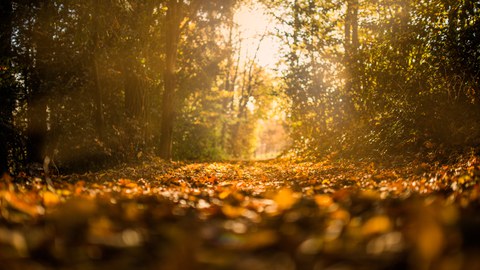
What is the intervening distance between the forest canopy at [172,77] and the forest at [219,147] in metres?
0.05

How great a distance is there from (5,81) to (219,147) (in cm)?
1797

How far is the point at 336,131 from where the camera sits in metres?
15.9

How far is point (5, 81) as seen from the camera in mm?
8602

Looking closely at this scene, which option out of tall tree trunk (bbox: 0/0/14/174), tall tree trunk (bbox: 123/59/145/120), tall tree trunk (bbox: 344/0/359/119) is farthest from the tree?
tall tree trunk (bbox: 344/0/359/119)

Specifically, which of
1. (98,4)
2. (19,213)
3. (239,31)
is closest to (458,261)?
(19,213)

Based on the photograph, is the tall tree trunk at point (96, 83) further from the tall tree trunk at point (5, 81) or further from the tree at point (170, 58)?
the tree at point (170, 58)

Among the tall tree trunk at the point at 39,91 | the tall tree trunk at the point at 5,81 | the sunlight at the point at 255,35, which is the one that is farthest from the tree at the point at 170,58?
the sunlight at the point at 255,35

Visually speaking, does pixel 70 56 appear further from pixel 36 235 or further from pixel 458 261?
pixel 458 261

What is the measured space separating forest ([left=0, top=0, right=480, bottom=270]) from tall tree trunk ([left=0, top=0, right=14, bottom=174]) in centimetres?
3

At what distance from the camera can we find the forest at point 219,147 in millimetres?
1747

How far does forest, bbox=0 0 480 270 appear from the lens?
1747 mm

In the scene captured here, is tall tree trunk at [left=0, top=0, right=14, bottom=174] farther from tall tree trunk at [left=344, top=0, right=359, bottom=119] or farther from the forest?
tall tree trunk at [left=344, top=0, right=359, bottom=119]

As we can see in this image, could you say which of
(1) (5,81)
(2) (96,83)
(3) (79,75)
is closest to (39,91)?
(3) (79,75)

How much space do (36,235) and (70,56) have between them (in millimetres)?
9083
